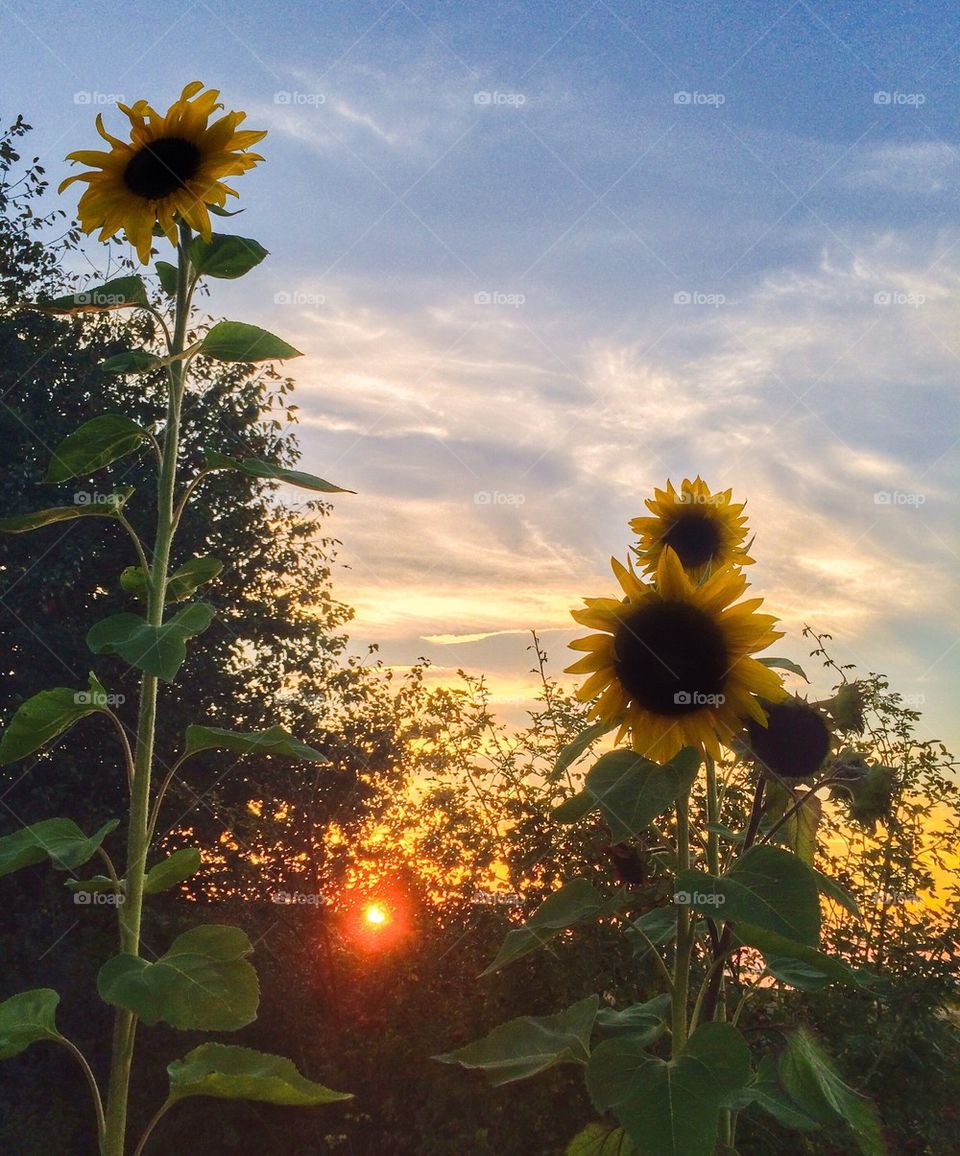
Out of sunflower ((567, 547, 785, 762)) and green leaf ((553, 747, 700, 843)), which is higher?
sunflower ((567, 547, 785, 762))

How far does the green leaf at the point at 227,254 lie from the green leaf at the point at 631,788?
122 cm

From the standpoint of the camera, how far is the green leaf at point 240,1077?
1.83 meters

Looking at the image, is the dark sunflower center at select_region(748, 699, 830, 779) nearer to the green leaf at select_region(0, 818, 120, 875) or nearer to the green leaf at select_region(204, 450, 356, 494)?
the green leaf at select_region(204, 450, 356, 494)

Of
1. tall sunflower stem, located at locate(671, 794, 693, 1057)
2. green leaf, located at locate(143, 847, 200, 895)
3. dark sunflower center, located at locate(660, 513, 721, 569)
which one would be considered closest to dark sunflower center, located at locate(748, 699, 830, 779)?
tall sunflower stem, located at locate(671, 794, 693, 1057)

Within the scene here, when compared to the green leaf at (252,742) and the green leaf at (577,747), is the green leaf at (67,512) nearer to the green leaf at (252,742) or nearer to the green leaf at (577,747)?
the green leaf at (252,742)

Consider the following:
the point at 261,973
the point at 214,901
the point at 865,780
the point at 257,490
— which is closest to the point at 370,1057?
the point at 261,973

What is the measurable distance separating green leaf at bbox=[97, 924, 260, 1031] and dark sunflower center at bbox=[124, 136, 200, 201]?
1496 millimetres

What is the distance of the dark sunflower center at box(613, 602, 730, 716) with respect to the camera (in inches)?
71.1

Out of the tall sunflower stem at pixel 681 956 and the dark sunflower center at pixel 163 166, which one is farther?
the dark sunflower center at pixel 163 166

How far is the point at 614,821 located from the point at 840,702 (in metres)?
0.79

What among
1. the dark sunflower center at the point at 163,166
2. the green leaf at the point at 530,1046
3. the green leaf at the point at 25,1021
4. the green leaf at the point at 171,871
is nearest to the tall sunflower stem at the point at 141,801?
the green leaf at the point at 171,871

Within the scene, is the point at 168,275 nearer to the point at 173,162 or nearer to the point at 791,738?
the point at 173,162

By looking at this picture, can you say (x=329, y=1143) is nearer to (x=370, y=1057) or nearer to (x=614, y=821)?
(x=370, y=1057)

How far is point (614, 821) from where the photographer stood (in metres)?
1.54
